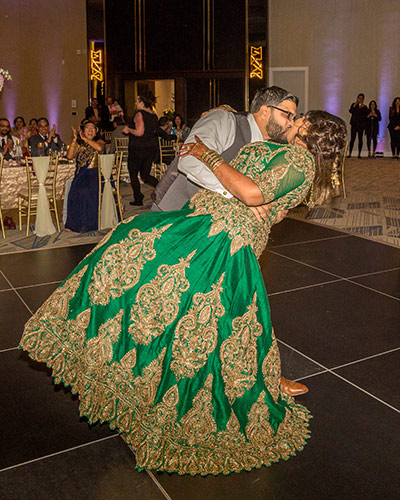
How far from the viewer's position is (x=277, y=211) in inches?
84.6

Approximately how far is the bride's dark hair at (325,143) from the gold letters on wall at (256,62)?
1286 centimetres

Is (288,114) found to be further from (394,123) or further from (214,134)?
(394,123)

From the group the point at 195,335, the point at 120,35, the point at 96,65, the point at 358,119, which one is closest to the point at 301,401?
the point at 195,335

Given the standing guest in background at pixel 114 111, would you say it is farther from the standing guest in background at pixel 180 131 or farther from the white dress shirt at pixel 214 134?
the white dress shirt at pixel 214 134

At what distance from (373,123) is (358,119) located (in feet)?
1.38

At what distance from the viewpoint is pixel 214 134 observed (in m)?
2.36

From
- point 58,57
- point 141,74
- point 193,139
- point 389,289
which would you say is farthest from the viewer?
point 141,74

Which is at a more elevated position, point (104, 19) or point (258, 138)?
point (104, 19)

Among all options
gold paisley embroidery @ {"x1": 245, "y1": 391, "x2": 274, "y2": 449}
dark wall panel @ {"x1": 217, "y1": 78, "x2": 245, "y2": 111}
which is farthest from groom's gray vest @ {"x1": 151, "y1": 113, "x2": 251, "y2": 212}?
dark wall panel @ {"x1": 217, "y1": 78, "x2": 245, "y2": 111}

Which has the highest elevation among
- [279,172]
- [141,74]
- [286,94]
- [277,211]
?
[141,74]

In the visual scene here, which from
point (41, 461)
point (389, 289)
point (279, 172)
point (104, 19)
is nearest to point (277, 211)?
point (279, 172)

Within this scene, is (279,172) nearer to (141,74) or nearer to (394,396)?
(394,396)

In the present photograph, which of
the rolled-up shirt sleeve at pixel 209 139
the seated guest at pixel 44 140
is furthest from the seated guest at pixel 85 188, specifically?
the rolled-up shirt sleeve at pixel 209 139

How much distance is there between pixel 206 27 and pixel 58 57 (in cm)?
390
